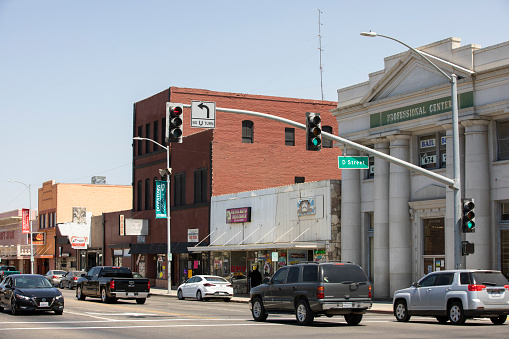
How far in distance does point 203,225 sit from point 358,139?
16.1 m

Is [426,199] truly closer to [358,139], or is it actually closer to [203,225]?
[358,139]

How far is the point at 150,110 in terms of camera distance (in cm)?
5891

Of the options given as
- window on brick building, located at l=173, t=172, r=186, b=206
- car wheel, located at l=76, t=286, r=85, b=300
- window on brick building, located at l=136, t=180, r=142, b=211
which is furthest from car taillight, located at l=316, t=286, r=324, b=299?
window on brick building, located at l=136, t=180, r=142, b=211

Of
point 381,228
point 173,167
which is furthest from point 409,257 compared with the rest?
point 173,167

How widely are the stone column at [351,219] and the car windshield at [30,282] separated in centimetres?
1679

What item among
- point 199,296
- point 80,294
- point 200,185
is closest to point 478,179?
point 199,296

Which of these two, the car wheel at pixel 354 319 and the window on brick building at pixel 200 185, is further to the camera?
the window on brick building at pixel 200 185

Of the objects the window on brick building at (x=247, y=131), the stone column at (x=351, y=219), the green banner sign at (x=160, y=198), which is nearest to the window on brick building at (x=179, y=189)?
the green banner sign at (x=160, y=198)

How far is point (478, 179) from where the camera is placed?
3061 centimetres

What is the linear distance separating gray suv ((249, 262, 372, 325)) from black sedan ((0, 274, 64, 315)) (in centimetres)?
822

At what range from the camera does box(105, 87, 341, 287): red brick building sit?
49.5 meters

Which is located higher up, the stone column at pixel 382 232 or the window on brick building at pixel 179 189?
the window on brick building at pixel 179 189

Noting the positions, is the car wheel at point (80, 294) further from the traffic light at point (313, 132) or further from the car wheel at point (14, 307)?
the traffic light at point (313, 132)

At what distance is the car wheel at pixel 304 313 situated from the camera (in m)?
20.9
